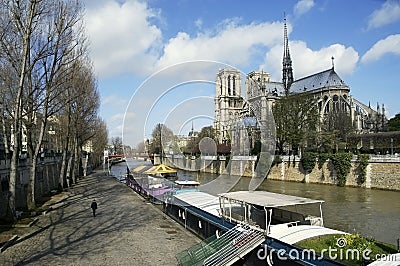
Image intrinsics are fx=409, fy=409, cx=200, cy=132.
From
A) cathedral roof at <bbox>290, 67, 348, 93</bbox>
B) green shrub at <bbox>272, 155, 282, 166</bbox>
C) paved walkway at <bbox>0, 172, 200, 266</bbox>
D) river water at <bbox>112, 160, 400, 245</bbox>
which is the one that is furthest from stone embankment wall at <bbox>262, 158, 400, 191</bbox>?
cathedral roof at <bbox>290, 67, 348, 93</bbox>

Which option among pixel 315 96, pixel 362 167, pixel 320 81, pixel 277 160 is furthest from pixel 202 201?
pixel 320 81

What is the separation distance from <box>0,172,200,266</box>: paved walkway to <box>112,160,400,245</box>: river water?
11461mm

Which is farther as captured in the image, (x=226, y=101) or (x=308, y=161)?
(x=308, y=161)

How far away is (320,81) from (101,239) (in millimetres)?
99588

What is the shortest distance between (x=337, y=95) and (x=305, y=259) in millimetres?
95759

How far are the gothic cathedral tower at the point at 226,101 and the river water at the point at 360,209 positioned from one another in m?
11.1

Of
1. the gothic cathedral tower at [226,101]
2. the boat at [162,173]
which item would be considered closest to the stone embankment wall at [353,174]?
the gothic cathedral tower at [226,101]

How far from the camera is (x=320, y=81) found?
109 metres

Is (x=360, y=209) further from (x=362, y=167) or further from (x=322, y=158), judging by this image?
(x=322, y=158)

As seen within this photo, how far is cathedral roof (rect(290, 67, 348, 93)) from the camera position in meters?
104

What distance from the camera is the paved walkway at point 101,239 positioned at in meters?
14.9

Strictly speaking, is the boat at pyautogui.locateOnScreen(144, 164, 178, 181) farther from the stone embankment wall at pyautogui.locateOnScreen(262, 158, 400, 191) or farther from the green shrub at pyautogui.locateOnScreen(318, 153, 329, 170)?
the green shrub at pyautogui.locateOnScreen(318, 153, 329, 170)

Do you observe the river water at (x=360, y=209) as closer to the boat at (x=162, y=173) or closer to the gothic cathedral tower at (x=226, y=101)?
the gothic cathedral tower at (x=226, y=101)

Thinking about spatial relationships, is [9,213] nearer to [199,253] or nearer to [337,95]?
[199,253]
